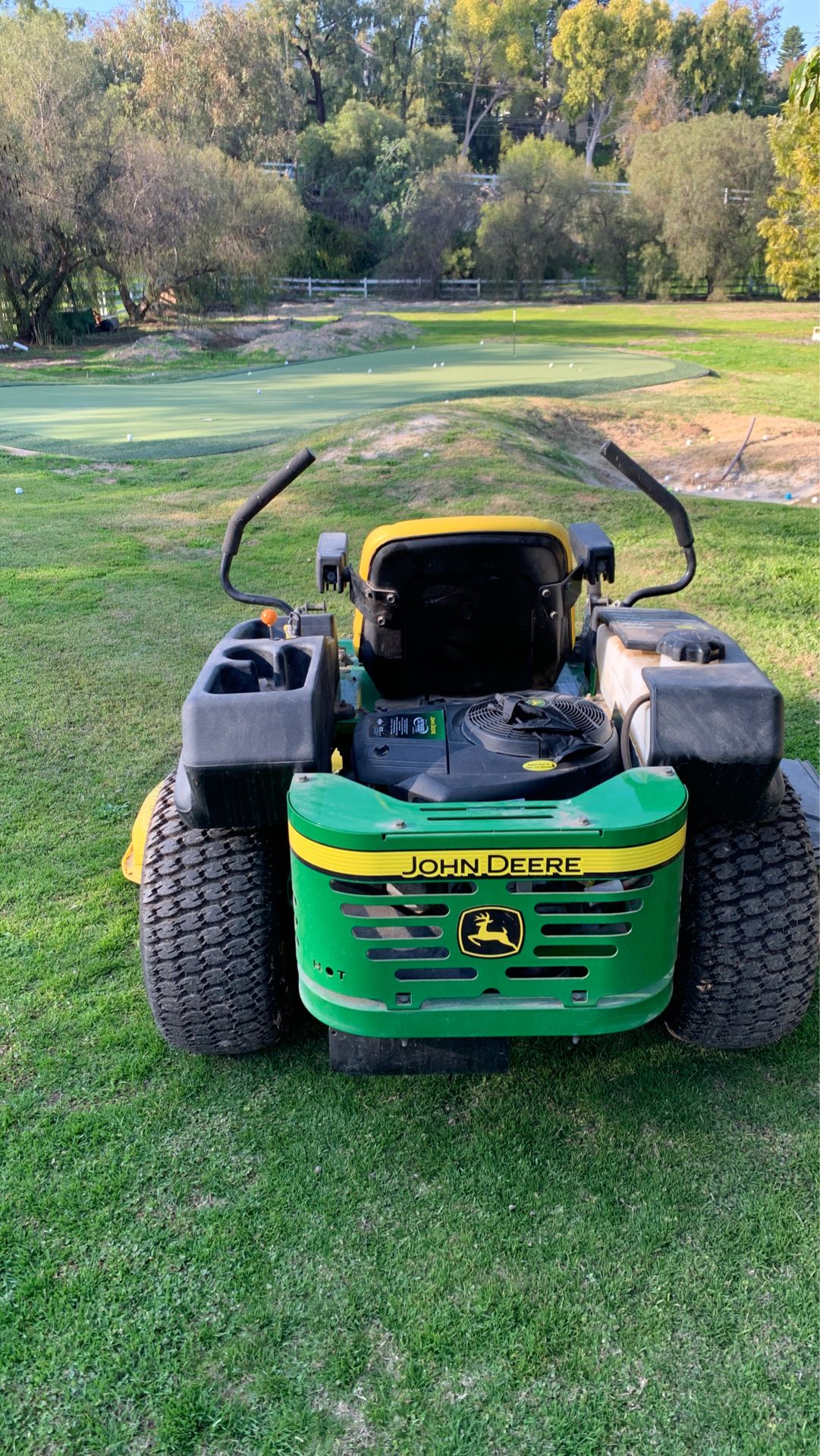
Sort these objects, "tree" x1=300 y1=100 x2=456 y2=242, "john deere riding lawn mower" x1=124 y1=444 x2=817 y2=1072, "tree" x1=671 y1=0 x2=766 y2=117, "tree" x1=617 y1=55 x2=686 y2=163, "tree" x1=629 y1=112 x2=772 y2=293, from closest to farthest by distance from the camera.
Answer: "john deere riding lawn mower" x1=124 y1=444 x2=817 y2=1072 → "tree" x1=629 y1=112 x2=772 y2=293 → "tree" x1=300 y1=100 x2=456 y2=242 → "tree" x1=617 y1=55 x2=686 y2=163 → "tree" x1=671 y1=0 x2=766 y2=117

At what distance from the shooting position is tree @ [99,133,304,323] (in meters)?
25.5

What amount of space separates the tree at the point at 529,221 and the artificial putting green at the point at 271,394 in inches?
852

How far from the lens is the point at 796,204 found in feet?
61.3

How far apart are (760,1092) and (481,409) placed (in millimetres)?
11126

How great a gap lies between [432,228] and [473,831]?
4725cm

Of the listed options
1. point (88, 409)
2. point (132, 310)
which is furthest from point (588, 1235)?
point (132, 310)

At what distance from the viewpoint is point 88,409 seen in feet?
52.1

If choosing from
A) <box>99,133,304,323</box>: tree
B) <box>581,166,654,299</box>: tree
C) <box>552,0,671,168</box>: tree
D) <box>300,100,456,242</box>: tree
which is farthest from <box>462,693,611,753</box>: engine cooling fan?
<box>552,0,671,168</box>: tree

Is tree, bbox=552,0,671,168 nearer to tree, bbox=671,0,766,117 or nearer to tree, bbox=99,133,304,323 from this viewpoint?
tree, bbox=671,0,766,117

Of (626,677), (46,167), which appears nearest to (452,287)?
(46,167)

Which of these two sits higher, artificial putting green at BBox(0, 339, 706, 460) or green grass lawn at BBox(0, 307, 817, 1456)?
artificial putting green at BBox(0, 339, 706, 460)

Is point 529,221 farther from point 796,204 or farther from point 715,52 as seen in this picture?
point 715,52

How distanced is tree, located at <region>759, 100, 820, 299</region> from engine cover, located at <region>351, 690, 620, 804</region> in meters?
8.38

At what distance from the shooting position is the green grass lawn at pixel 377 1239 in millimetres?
1837
